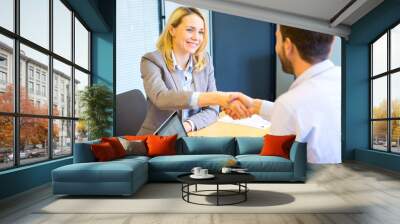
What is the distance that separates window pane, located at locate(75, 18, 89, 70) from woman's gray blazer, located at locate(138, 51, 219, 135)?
3.87 feet

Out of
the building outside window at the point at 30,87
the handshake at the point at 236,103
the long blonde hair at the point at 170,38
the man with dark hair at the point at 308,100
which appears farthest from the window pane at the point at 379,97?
the building outside window at the point at 30,87

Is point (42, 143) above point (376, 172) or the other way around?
above

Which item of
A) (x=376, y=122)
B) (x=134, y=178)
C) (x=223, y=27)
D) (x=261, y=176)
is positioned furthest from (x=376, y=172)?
(x=134, y=178)

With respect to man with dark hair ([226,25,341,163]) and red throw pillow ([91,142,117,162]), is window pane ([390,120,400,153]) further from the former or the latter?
red throw pillow ([91,142,117,162])

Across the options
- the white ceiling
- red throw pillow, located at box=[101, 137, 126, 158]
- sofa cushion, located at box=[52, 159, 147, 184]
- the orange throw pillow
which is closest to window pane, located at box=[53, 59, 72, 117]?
red throw pillow, located at box=[101, 137, 126, 158]

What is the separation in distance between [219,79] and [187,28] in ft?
4.11

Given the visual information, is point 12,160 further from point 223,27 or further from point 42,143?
point 223,27

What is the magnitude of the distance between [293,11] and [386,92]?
265cm

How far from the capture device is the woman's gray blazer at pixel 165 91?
26.8ft

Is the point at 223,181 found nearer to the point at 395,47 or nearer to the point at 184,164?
the point at 184,164

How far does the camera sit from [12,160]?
17.1 feet

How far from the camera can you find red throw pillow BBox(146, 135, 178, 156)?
6.69 metres

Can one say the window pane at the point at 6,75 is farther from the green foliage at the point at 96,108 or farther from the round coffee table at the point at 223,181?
the green foliage at the point at 96,108

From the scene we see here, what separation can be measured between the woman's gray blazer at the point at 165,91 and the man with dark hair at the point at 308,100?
58 centimetres
